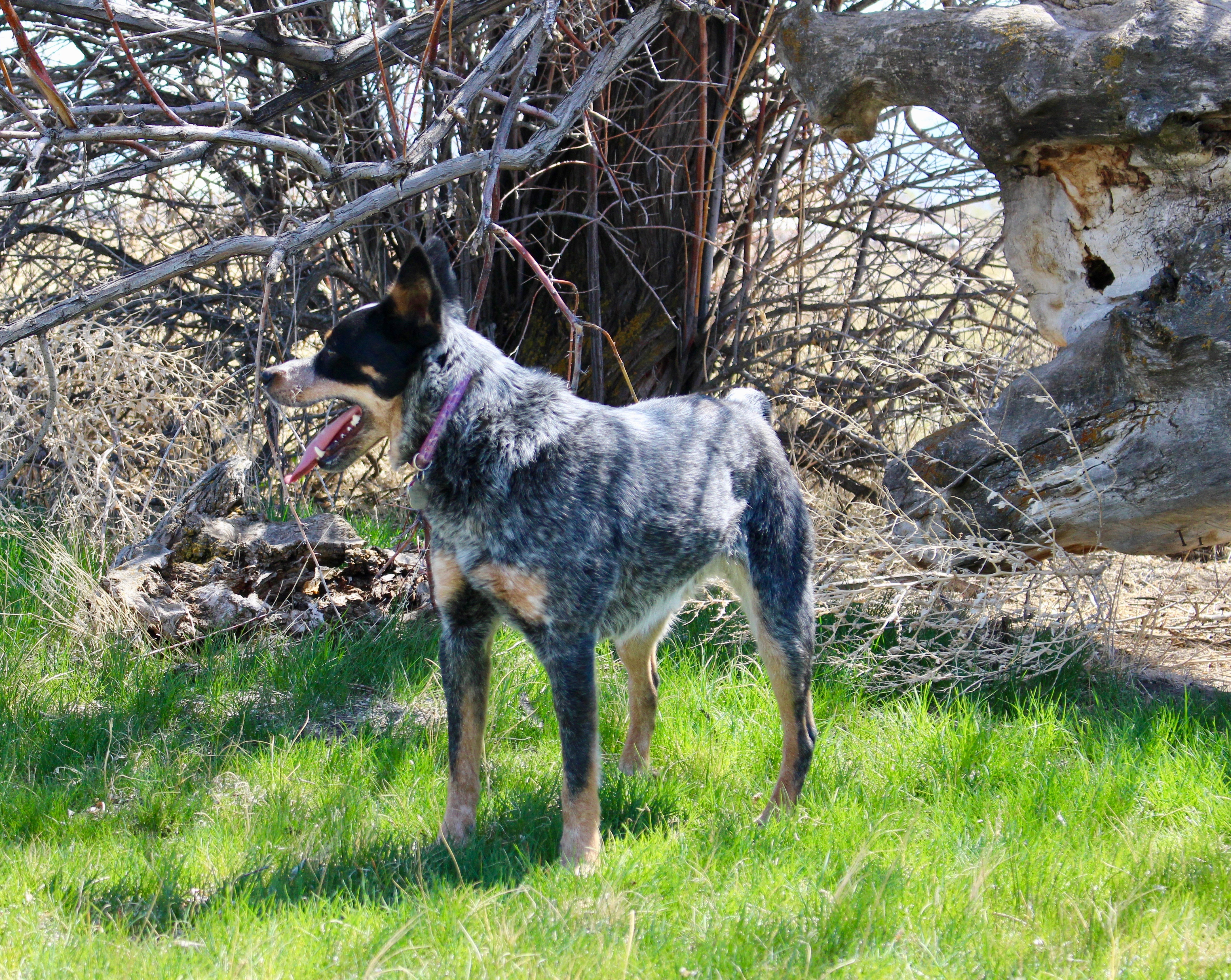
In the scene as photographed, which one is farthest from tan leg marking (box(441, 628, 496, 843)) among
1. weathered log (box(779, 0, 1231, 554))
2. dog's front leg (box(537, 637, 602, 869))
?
weathered log (box(779, 0, 1231, 554))

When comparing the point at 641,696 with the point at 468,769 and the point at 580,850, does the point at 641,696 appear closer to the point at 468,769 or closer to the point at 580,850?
the point at 468,769

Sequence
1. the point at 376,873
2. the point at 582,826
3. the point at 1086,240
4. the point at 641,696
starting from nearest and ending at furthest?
the point at 376,873
the point at 582,826
the point at 641,696
the point at 1086,240

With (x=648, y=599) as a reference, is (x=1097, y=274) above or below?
above

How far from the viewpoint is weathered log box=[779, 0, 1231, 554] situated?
4516 mm

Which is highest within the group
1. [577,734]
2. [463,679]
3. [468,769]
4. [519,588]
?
[519,588]

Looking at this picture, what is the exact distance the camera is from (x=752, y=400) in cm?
455

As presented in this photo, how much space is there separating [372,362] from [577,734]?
138 centimetres

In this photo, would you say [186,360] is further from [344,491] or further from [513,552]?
[513,552]

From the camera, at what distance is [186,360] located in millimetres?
6000

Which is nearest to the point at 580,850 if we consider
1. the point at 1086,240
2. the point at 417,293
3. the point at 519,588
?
the point at 519,588

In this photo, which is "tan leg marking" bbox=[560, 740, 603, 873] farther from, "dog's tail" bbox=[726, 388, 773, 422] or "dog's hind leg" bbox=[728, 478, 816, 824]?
"dog's tail" bbox=[726, 388, 773, 422]

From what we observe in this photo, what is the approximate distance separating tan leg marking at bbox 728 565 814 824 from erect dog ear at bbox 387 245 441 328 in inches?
58.2

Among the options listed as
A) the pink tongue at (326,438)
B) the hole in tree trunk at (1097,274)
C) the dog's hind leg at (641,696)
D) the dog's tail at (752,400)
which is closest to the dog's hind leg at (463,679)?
the pink tongue at (326,438)

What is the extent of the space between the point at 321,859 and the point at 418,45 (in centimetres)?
383
